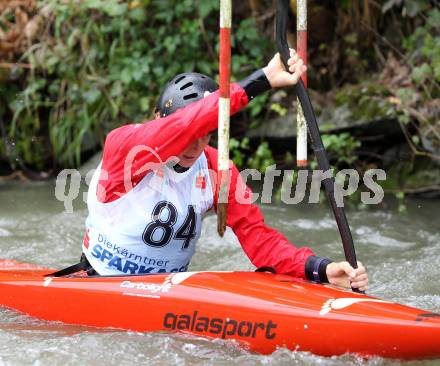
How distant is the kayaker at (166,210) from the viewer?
3.35m

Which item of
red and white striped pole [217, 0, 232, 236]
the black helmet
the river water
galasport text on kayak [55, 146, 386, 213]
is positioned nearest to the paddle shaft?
red and white striped pole [217, 0, 232, 236]

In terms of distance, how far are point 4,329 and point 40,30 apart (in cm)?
473

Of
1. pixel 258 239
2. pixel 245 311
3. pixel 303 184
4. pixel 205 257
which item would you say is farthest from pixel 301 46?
pixel 303 184

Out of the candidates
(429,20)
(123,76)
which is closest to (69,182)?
(123,76)

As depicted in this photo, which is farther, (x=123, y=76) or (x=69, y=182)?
(x=69, y=182)

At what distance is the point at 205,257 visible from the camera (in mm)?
5410

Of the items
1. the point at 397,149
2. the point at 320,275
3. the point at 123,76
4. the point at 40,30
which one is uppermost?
the point at 40,30

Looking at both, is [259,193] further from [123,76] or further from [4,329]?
[4,329]

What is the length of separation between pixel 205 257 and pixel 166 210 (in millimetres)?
1908

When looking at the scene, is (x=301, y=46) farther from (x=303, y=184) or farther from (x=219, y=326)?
(x=303, y=184)

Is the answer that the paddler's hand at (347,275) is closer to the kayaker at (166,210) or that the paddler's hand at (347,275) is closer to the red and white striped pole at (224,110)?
the kayaker at (166,210)

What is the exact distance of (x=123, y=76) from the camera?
702cm

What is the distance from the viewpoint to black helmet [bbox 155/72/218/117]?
11.1 feet

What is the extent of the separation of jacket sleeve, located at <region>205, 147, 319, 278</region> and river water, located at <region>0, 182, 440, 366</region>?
52cm
